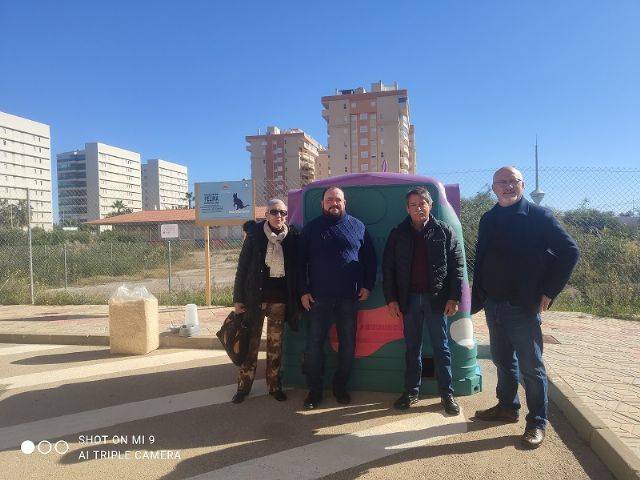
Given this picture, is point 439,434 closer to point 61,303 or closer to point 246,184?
point 246,184

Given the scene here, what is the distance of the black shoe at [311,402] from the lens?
3.77m

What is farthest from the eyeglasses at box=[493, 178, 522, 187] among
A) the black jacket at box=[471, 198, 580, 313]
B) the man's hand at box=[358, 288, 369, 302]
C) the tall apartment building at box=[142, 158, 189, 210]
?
the tall apartment building at box=[142, 158, 189, 210]

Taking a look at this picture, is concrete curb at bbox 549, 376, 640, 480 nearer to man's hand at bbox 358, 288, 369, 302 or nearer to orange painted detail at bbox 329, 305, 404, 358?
orange painted detail at bbox 329, 305, 404, 358

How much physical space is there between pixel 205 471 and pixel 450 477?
152 centimetres

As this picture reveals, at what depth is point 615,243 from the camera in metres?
8.73

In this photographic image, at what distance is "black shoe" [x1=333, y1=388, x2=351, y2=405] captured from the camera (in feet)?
12.6

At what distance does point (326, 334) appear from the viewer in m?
3.86

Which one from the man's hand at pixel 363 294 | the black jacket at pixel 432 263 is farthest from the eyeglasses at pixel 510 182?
the man's hand at pixel 363 294

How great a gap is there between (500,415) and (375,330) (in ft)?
3.89

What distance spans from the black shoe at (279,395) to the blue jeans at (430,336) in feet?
3.80

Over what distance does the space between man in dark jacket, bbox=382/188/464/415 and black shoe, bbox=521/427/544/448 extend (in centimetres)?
59

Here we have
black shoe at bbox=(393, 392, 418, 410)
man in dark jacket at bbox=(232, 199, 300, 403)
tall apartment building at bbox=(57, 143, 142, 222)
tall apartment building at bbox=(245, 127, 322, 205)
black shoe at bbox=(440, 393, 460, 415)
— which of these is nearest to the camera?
black shoe at bbox=(440, 393, 460, 415)

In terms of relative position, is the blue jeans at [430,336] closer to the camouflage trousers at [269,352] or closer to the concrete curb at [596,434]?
the concrete curb at [596,434]

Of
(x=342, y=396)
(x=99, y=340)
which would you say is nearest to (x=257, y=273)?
(x=342, y=396)
